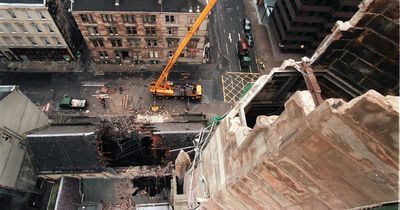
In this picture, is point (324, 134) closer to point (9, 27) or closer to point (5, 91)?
point (5, 91)

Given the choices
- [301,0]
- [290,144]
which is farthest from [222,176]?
[301,0]

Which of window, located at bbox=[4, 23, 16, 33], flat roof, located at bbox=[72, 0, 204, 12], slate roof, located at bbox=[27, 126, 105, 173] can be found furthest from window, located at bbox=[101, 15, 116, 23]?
slate roof, located at bbox=[27, 126, 105, 173]

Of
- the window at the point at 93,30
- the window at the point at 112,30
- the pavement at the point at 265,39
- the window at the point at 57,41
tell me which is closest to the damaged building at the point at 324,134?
the window at the point at 112,30

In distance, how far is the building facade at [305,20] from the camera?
49844 millimetres

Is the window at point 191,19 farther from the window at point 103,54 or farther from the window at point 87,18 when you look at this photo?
the window at point 103,54

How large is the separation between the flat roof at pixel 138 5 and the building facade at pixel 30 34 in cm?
597

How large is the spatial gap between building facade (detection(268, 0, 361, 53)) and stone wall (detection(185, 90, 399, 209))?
45.0 meters

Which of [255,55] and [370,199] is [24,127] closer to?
[370,199]

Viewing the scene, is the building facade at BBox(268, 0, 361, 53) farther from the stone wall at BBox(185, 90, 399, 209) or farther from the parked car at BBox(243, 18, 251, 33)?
the stone wall at BBox(185, 90, 399, 209)

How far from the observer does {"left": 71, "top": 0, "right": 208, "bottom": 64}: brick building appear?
48.2 metres

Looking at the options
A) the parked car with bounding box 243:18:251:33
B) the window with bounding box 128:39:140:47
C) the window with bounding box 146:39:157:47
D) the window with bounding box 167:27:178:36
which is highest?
the parked car with bounding box 243:18:251:33

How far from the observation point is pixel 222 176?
13.8 meters

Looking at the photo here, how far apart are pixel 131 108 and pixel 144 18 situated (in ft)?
51.7

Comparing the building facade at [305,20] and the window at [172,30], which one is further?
the window at [172,30]
